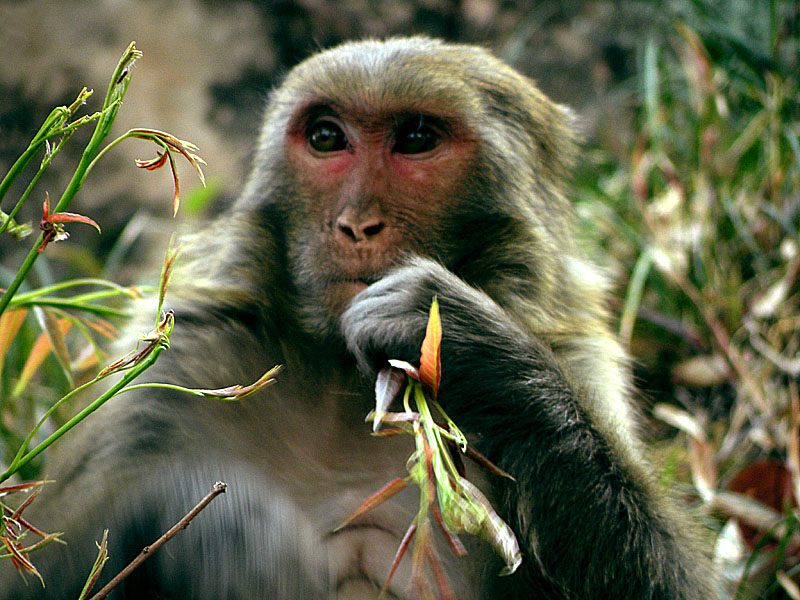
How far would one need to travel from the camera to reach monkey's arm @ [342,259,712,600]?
1.88 meters

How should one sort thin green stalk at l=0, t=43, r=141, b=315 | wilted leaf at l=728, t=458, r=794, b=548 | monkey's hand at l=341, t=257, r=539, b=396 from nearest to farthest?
1. thin green stalk at l=0, t=43, r=141, b=315
2. monkey's hand at l=341, t=257, r=539, b=396
3. wilted leaf at l=728, t=458, r=794, b=548

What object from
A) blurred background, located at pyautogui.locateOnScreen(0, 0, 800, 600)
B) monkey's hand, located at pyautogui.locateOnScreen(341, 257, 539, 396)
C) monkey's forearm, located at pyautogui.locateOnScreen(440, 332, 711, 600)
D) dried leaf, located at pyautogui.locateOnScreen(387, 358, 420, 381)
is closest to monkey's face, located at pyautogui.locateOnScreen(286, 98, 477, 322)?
monkey's hand, located at pyautogui.locateOnScreen(341, 257, 539, 396)

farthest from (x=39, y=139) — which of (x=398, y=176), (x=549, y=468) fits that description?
(x=549, y=468)

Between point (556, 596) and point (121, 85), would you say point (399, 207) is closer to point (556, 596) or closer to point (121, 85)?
point (121, 85)

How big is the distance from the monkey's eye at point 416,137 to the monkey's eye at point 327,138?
158 mm

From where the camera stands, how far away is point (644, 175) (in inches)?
181

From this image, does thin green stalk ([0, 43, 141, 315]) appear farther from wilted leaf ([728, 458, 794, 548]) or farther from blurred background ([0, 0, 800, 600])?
wilted leaf ([728, 458, 794, 548])

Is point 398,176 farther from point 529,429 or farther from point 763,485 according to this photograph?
point 763,485

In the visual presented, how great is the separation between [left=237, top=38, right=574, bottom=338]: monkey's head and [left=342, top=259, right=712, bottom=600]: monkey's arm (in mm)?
196

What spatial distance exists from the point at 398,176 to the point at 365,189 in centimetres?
12

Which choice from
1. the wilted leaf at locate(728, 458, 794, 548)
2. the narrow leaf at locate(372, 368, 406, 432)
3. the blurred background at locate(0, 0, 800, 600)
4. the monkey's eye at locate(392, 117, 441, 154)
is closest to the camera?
the narrow leaf at locate(372, 368, 406, 432)

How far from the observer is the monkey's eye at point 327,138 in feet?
7.56

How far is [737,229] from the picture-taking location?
3957 mm

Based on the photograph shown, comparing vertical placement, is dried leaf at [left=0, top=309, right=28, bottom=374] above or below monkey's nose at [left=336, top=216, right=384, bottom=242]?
below
